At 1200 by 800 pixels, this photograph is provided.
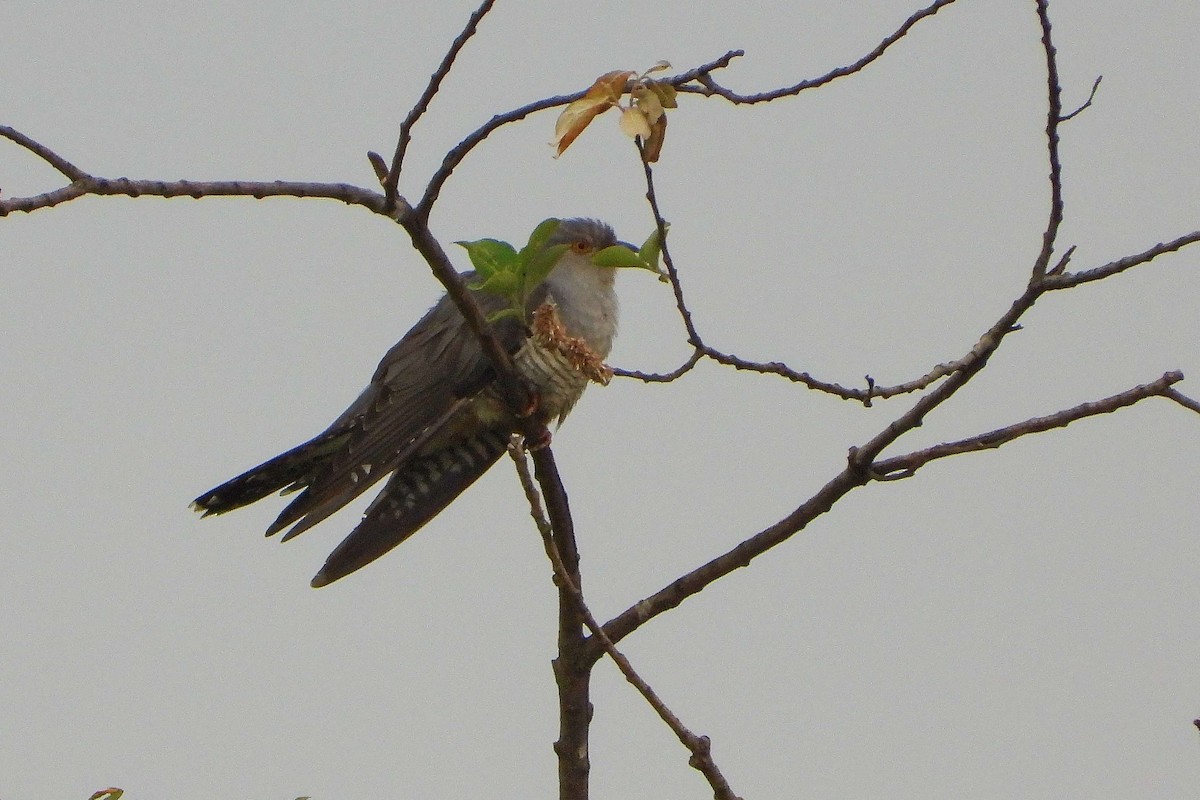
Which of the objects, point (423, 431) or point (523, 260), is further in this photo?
point (423, 431)

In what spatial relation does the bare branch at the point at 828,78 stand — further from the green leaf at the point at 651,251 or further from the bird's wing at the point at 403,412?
the bird's wing at the point at 403,412

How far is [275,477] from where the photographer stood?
14.2 feet

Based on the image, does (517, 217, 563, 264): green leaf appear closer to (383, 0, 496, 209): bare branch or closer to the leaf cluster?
the leaf cluster

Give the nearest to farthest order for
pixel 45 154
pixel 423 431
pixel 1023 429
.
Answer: pixel 45 154
pixel 1023 429
pixel 423 431

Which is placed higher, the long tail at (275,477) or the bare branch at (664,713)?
the long tail at (275,477)

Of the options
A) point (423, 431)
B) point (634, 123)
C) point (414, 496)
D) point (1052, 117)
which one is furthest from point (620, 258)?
point (414, 496)

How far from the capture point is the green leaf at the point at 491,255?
2500 mm

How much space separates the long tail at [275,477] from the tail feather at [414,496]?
24cm

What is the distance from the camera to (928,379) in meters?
2.31

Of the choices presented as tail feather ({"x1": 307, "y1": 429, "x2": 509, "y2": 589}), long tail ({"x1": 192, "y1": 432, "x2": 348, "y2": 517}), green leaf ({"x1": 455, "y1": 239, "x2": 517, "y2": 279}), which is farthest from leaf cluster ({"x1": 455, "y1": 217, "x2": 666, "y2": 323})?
long tail ({"x1": 192, "y1": 432, "x2": 348, "y2": 517})

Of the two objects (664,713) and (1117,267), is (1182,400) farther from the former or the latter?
(664,713)

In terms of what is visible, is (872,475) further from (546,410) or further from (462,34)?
(546,410)

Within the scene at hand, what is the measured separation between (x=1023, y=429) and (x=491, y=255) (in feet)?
3.29

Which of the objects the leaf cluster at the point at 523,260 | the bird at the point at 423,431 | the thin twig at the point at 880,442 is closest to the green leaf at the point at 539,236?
the leaf cluster at the point at 523,260
